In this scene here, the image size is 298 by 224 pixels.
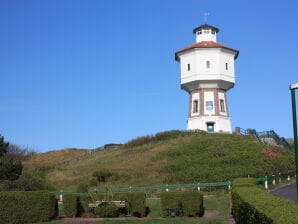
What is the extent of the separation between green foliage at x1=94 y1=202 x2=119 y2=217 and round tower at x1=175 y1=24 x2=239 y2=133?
37.9 m

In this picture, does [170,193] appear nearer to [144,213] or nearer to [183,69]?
[144,213]

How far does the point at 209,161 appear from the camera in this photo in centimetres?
4316

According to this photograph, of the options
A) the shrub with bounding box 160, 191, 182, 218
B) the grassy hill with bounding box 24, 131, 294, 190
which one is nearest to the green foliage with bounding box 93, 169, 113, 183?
the grassy hill with bounding box 24, 131, 294, 190

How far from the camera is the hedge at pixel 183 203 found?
21672 mm

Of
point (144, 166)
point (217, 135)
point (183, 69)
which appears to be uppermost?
point (183, 69)

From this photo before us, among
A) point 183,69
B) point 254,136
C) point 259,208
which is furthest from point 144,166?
point 259,208

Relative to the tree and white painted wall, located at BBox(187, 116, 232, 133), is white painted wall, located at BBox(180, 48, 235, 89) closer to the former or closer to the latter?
white painted wall, located at BBox(187, 116, 232, 133)

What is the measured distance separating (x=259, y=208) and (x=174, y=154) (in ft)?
122

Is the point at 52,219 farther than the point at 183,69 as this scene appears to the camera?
No

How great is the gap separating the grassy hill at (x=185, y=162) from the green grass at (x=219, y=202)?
7256 millimetres

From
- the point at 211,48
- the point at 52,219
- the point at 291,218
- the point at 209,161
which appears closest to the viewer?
the point at 291,218

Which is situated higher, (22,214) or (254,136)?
(254,136)

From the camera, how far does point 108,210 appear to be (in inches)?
901

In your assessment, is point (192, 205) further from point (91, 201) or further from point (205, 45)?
point (205, 45)
